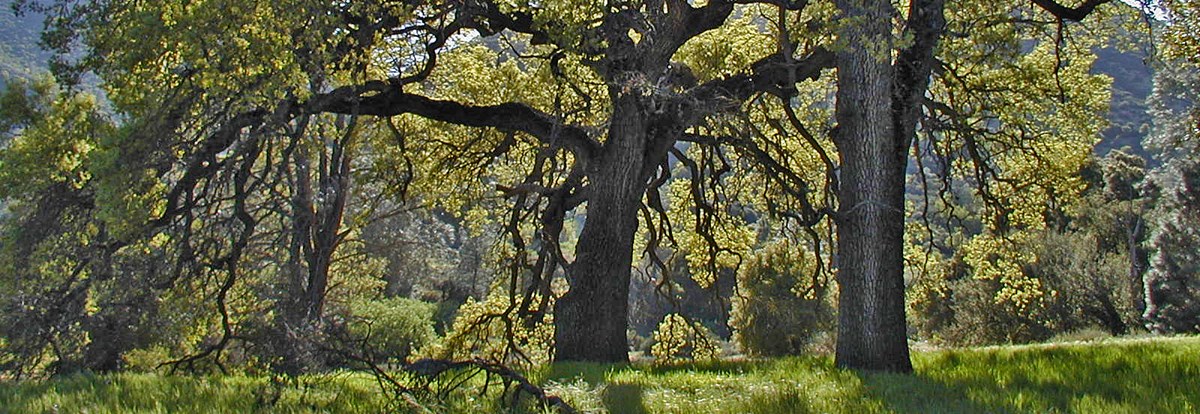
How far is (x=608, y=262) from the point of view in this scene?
1083cm

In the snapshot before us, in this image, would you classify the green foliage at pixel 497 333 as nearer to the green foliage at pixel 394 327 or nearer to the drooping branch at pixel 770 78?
the drooping branch at pixel 770 78

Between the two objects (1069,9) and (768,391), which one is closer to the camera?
(768,391)

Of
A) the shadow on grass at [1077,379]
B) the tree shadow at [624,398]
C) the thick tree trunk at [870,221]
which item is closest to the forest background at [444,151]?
the thick tree trunk at [870,221]

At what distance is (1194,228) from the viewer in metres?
31.3

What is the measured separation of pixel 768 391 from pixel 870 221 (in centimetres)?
301

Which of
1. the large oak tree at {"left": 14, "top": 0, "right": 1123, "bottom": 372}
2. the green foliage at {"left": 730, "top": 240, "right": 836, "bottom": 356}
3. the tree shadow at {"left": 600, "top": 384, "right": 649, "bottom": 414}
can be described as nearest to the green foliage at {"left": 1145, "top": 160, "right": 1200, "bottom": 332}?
the green foliage at {"left": 730, "top": 240, "right": 836, "bottom": 356}

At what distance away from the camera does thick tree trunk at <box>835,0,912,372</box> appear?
8.37 meters

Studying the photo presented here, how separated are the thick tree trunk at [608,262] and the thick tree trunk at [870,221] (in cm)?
288

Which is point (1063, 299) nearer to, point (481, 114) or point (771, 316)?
point (771, 316)

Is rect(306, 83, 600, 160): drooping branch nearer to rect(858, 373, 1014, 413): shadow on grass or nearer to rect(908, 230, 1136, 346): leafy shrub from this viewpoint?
rect(858, 373, 1014, 413): shadow on grass

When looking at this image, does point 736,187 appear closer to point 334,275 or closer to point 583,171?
point 583,171

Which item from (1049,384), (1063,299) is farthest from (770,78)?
(1063,299)

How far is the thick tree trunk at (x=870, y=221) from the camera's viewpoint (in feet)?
27.5

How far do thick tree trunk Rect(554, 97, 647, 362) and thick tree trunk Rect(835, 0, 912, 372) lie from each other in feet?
9.44
